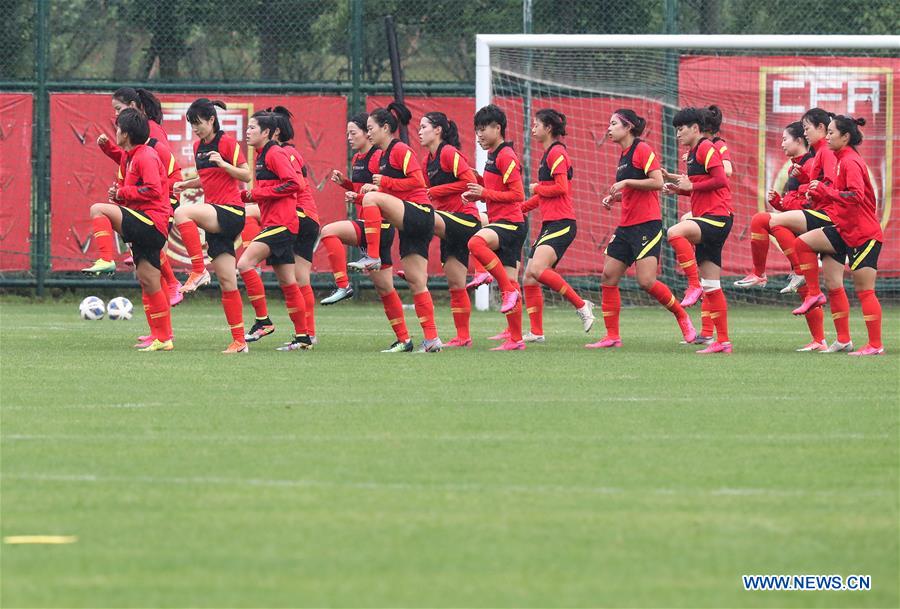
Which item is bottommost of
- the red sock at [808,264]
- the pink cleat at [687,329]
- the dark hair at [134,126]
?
the pink cleat at [687,329]

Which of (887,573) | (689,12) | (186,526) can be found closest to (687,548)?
(887,573)

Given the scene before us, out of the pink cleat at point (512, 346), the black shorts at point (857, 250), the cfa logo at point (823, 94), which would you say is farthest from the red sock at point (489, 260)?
the cfa logo at point (823, 94)

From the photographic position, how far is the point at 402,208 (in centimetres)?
1207

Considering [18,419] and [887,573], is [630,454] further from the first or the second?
[18,419]

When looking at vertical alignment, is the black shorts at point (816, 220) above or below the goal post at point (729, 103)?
below

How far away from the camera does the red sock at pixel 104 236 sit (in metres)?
11.8

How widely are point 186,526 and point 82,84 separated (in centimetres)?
1440

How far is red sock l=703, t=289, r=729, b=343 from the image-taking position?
12.8 m

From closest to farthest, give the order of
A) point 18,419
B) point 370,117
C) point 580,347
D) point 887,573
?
point 887,573 → point 18,419 → point 370,117 → point 580,347

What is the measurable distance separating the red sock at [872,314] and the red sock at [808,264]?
37cm

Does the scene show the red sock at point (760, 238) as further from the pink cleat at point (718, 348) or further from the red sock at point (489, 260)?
the red sock at point (489, 260)

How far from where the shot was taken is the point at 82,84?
19000 millimetres

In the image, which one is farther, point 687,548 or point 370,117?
point 370,117

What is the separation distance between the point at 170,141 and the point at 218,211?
269 inches
